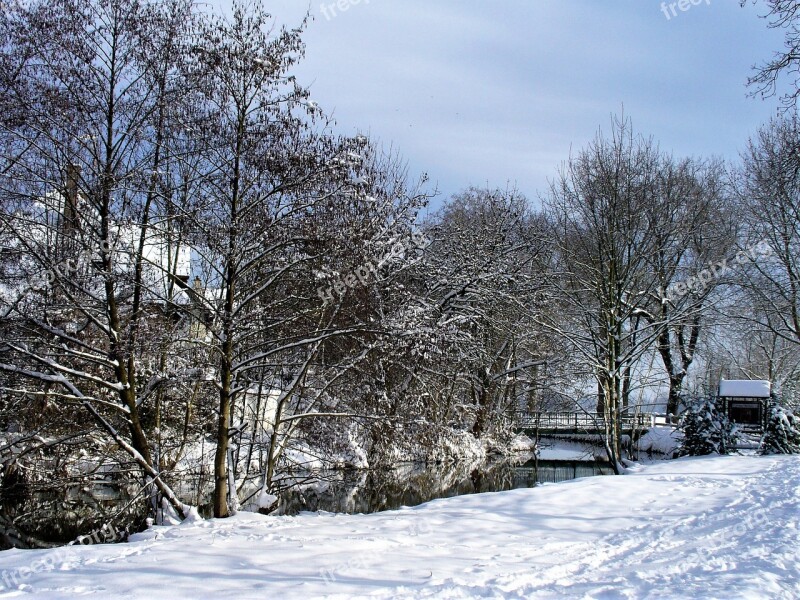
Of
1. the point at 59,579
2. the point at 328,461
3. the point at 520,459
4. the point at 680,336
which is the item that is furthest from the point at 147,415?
the point at 680,336

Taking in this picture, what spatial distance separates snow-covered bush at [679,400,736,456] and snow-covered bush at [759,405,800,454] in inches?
35.0

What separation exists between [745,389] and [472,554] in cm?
1644

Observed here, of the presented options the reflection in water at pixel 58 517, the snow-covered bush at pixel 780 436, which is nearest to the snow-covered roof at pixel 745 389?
the snow-covered bush at pixel 780 436

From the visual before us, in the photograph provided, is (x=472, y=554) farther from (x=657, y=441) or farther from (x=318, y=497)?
(x=657, y=441)

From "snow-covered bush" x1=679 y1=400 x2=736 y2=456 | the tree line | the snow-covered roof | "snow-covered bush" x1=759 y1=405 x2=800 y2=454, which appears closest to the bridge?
"snow-covered bush" x1=679 y1=400 x2=736 y2=456

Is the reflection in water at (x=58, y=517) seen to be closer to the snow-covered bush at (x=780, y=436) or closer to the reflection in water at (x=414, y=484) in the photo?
the reflection in water at (x=414, y=484)

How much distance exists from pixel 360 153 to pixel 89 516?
30.2 feet

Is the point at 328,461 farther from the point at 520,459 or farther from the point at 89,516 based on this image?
the point at 520,459

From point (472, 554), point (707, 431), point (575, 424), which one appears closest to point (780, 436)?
point (707, 431)

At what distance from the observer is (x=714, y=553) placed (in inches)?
256

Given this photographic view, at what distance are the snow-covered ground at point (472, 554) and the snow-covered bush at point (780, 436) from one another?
7438 mm

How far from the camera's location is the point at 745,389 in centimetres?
1984

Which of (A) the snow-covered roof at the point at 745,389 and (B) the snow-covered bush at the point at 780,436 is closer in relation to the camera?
(B) the snow-covered bush at the point at 780,436

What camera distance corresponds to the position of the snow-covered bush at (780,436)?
16453mm
